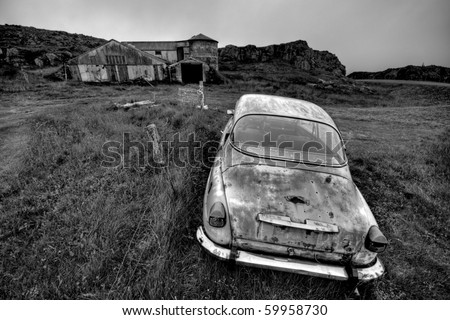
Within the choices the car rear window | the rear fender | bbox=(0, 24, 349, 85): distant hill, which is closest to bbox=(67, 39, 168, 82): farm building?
bbox=(0, 24, 349, 85): distant hill

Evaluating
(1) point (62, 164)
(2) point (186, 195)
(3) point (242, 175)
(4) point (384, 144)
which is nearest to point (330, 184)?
(3) point (242, 175)

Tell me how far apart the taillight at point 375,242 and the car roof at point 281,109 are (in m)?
1.82

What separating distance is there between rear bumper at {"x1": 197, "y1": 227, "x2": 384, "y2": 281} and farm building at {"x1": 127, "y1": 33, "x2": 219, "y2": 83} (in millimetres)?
24422

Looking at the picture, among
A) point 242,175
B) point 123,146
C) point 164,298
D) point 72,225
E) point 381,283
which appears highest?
point 242,175

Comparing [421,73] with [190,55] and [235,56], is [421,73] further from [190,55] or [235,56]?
[235,56]

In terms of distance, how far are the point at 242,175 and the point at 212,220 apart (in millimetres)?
726

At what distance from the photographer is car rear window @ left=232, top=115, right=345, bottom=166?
3.18 metres

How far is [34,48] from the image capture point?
30891 mm

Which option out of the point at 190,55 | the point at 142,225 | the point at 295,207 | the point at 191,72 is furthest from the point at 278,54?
the point at 142,225

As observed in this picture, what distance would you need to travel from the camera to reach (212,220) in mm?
2395

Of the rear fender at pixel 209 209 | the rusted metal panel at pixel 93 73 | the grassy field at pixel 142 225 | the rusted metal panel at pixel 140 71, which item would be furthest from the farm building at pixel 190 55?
the rear fender at pixel 209 209

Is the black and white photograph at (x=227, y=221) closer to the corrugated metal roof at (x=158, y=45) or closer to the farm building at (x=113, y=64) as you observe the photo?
the farm building at (x=113, y=64)

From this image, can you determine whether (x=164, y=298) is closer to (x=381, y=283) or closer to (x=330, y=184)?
(x=330, y=184)

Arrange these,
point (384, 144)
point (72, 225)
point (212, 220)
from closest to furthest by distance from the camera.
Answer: point (212, 220) → point (72, 225) → point (384, 144)
